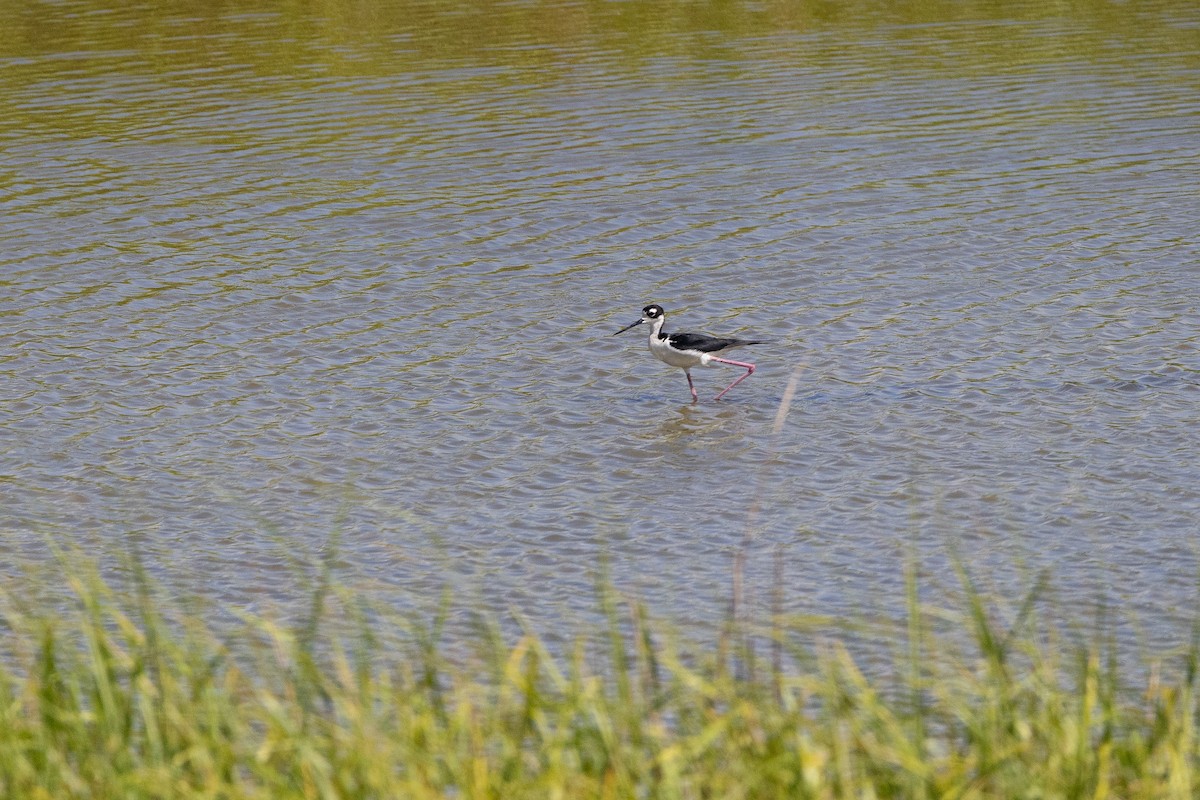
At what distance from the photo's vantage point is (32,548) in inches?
424

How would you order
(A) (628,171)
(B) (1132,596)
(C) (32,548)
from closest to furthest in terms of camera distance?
(B) (1132,596)
(C) (32,548)
(A) (628,171)

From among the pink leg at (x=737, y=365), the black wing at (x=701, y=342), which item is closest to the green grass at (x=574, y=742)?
the black wing at (x=701, y=342)

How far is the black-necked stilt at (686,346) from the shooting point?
47.3ft

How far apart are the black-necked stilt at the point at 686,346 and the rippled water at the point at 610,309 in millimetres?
385

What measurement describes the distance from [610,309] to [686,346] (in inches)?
81.4

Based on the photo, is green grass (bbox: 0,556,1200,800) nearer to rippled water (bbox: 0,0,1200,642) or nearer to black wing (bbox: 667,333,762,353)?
rippled water (bbox: 0,0,1200,642)

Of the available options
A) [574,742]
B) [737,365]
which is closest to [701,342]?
[737,365]

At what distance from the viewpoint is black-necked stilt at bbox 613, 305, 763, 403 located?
14.4 meters

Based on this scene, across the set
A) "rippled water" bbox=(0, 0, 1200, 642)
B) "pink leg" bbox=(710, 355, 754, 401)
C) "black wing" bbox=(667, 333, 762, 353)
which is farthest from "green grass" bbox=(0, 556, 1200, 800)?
"pink leg" bbox=(710, 355, 754, 401)

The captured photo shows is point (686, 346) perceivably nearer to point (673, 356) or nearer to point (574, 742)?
point (673, 356)

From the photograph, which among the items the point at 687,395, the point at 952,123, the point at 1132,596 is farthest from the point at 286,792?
the point at 952,123

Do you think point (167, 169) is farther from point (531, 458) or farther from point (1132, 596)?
point (1132, 596)

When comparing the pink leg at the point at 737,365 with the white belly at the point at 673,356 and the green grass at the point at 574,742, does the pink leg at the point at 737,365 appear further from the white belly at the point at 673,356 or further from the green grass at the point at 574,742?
Result: the green grass at the point at 574,742

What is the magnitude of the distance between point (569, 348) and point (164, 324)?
3.81 meters
